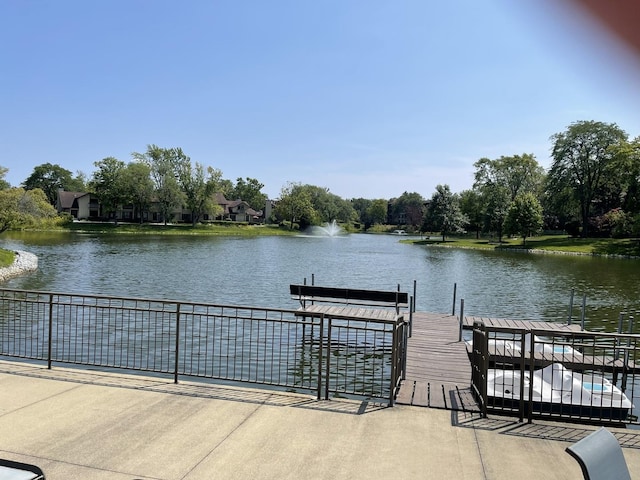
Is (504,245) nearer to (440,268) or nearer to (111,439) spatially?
(440,268)

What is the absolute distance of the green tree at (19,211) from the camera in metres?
38.7

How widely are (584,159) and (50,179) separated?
121 metres

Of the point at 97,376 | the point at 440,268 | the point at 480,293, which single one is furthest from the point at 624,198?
the point at 97,376

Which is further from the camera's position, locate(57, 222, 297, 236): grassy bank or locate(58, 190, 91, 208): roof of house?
locate(58, 190, 91, 208): roof of house

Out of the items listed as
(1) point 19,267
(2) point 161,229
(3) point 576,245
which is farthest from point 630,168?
(2) point 161,229

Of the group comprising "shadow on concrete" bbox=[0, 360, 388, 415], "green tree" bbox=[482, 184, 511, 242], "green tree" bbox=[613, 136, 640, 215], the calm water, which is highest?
"green tree" bbox=[613, 136, 640, 215]

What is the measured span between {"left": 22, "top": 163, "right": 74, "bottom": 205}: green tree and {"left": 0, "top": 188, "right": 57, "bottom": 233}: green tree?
9255 centimetres

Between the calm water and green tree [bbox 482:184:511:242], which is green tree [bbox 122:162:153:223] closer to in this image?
the calm water

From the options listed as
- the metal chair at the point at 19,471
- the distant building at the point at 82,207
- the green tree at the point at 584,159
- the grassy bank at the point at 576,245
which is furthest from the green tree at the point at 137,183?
the metal chair at the point at 19,471

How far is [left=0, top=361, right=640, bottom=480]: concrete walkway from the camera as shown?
16.0 feet

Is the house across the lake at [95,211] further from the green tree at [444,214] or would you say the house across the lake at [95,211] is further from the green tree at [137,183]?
the green tree at [444,214]

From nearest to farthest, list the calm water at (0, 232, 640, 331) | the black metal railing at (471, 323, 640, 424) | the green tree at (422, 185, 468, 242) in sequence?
1. the black metal railing at (471, 323, 640, 424)
2. the calm water at (0, 232, 640, 331)
3. the green tree at (422, 185, 468, 242)

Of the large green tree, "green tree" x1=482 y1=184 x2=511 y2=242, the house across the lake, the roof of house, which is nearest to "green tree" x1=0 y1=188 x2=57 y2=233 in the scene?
the house across the lake

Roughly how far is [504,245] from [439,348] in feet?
217
